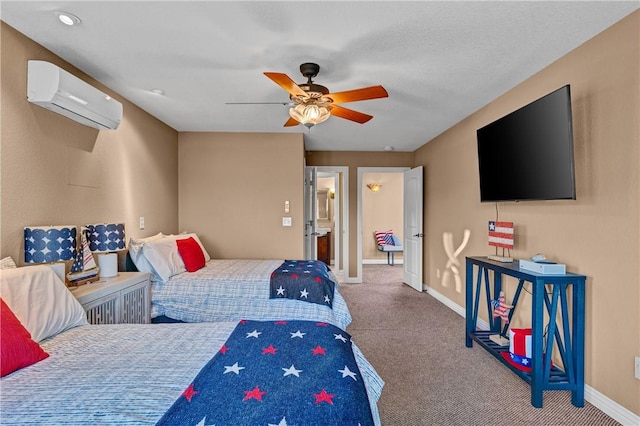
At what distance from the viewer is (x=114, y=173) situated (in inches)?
120

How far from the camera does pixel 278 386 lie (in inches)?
44.2

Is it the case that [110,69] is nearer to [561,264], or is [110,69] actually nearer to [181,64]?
[181,64]

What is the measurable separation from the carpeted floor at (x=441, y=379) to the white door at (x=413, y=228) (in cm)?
121

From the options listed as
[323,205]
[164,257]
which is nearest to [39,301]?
[164,257]

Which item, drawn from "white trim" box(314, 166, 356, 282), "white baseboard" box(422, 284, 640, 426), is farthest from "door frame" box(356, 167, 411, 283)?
"white baseboard" box(422, 284, 640, 426)

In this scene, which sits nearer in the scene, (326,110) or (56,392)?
(56,392)

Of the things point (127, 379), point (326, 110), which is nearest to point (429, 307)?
point (326, 110)

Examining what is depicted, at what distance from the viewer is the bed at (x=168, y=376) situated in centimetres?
99

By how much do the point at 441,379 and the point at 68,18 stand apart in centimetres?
352

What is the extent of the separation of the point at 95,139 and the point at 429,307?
4281 mm

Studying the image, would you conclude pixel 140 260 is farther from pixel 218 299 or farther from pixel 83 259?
pixel 218 299

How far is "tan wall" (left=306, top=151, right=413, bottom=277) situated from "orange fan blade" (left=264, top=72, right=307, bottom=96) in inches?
142

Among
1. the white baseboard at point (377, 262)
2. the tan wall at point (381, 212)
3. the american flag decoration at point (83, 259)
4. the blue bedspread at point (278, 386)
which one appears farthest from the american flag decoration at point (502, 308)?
the tan wall at point (381, 212)

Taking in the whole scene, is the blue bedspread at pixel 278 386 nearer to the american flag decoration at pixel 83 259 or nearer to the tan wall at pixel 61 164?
the american flag decoration at pixel 83 259
